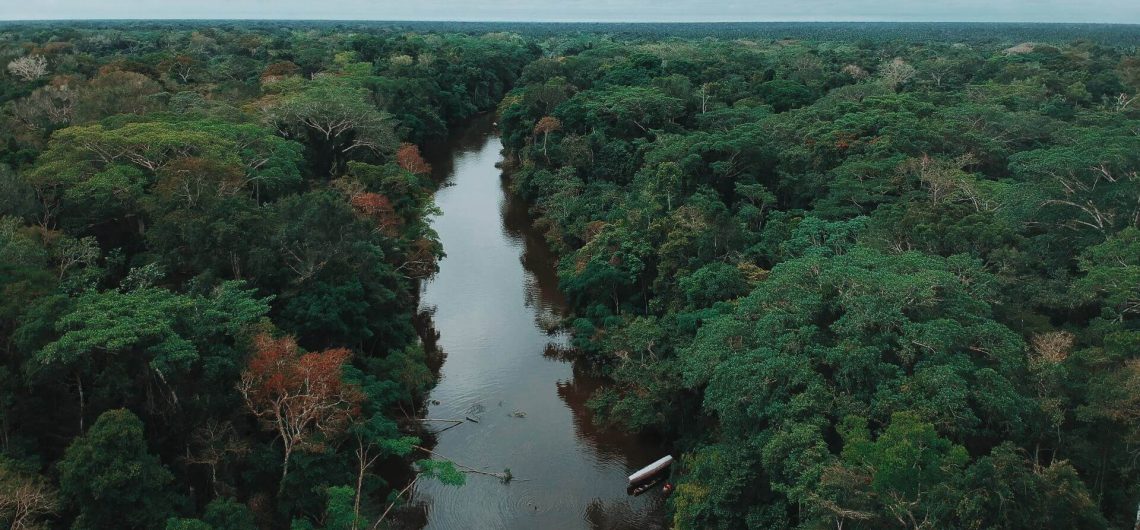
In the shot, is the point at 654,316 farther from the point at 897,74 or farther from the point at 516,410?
the point at 897,74

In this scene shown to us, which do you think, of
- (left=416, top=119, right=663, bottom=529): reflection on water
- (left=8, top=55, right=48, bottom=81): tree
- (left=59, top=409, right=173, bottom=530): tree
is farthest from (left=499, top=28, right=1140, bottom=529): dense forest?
(left=8, top=55, right=48, bottom=81): tree

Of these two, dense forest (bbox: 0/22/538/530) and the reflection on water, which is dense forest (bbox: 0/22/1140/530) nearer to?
dense forest (bbox: 0/22/538/530)

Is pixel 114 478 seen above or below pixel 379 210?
below

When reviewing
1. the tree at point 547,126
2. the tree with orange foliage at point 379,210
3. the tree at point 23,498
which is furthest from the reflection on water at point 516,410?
the tree at point 547,126

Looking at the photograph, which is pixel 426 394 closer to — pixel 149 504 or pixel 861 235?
pixel 149 504

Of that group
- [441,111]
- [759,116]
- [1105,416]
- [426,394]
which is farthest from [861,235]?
[441,111]

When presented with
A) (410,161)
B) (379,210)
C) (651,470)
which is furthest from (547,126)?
(651,470)
